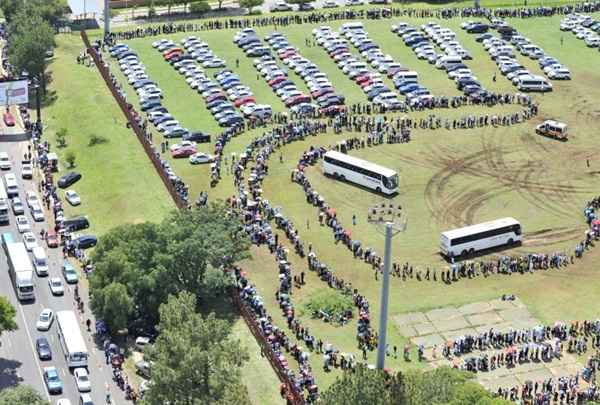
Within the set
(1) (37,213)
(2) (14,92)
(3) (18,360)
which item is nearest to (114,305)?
(3) (18,360)

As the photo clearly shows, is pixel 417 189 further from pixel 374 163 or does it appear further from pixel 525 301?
pixel 525 301

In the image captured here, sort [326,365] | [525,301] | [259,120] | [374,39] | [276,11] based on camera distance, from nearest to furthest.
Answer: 1. [326,365]
2. [525,301]
3. [259,120]
4. [374,39]
5. [276,11]

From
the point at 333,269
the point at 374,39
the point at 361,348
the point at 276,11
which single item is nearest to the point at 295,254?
the point at 333,269

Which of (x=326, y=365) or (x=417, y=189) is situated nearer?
(x=326, y=365)

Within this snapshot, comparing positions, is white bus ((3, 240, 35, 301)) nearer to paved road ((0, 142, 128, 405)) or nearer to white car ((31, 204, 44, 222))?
paved road ((0, 142, 128, 405))

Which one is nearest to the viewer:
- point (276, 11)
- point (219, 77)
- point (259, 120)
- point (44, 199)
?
point (44, 199)

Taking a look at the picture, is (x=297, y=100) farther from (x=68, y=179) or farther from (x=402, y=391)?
(x=402, y=391)
